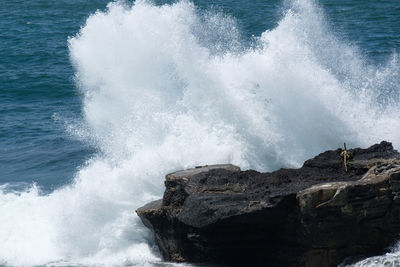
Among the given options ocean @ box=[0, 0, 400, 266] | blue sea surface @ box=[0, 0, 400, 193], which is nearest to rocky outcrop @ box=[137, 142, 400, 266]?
ocean @ box=[0, 0, 400, 266]

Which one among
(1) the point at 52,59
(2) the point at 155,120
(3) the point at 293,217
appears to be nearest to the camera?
(3) the point at 293,217

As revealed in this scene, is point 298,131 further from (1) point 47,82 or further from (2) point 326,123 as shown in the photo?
(1) point 47,82

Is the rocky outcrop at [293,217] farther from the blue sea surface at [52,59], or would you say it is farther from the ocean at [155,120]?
the blue sea surface at [52,59]

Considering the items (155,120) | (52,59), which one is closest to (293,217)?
(155,120)

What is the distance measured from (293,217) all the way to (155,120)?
6.11 m

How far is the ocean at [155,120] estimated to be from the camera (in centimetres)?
Answer: 1430

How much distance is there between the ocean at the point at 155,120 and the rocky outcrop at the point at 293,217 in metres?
0.56

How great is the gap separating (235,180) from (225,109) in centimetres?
406

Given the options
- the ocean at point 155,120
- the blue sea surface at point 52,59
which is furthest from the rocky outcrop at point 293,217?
the blue sea surface at point 52,59

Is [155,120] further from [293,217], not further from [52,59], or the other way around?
[52,59]

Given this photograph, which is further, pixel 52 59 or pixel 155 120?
pixel 52 59

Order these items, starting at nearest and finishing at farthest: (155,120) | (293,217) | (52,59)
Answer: (293,217) → (155,120) → (52,59)

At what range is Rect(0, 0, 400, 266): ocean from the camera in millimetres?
14301

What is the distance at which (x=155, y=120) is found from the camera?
54.2 ft
